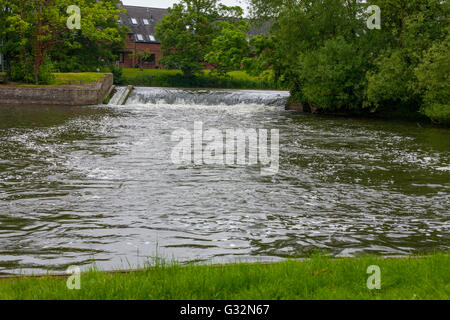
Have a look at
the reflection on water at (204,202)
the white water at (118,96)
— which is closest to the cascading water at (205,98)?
the white water at (118,96)

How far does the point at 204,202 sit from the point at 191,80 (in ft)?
174

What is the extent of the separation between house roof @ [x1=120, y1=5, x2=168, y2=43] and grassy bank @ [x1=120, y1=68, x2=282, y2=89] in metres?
15.1

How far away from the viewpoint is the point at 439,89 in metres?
25.8

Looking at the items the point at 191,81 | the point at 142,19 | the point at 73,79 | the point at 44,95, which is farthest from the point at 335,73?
the point at 142,19

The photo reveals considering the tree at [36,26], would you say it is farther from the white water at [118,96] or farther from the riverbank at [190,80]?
the riverbank at [190,80]

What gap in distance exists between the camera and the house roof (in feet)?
251

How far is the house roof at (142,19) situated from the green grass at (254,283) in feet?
241

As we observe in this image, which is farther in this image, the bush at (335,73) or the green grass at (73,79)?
the green grass at (73,79)

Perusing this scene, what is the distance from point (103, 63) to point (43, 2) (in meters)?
18.1

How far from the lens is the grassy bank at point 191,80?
5922 centimetres

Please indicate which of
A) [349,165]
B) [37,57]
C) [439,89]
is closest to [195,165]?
[349,165]

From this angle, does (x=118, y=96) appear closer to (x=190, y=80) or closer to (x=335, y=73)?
(x=335, y=73)

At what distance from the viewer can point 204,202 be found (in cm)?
1051

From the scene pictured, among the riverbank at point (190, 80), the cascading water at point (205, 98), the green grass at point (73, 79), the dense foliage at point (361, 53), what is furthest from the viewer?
the riverbank at point (190, 80)
